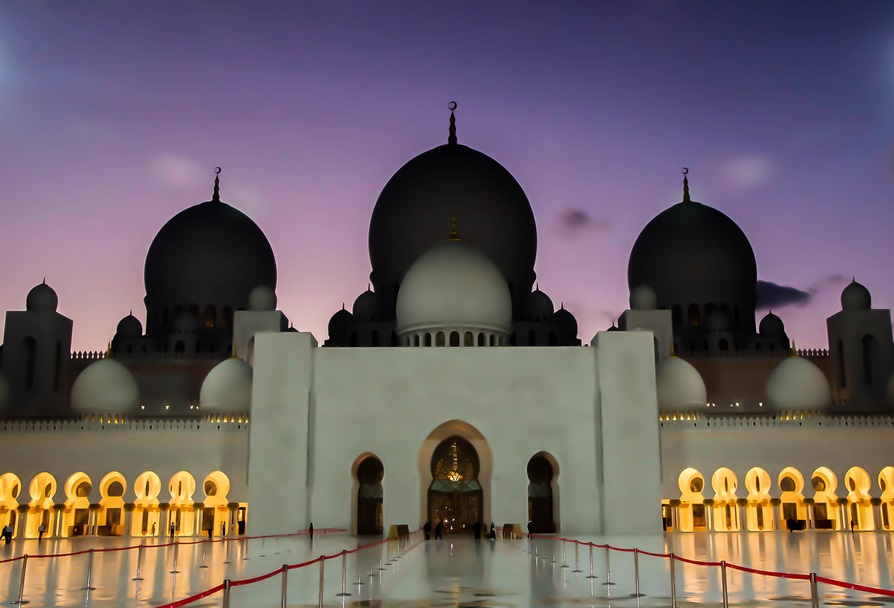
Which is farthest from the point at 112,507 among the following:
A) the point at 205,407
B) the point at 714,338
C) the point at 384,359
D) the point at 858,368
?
the point at 858,368

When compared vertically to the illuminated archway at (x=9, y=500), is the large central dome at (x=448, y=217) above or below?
above

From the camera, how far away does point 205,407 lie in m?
25.7

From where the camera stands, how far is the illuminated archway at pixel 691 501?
2425cm

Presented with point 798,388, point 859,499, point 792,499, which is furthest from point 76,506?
point 859,499

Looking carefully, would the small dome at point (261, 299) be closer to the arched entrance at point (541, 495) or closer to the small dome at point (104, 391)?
the small dome at point (104, 391)

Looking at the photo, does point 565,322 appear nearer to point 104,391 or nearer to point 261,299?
point 261,299

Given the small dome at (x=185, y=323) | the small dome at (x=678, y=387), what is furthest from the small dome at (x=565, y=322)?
the small dome at (x=185, y=323)

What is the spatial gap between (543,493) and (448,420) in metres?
2.97

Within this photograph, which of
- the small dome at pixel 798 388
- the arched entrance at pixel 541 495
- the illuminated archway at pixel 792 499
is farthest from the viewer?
the small dome at pixel 798 388

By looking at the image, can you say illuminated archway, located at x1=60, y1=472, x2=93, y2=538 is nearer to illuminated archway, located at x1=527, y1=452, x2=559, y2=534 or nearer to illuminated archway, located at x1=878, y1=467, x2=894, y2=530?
illuminated archway, located at x1=527, y1=452, x2=559, y2=534

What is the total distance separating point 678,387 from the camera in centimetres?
2589

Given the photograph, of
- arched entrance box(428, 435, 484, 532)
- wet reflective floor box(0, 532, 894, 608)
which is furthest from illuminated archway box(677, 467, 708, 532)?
arched entrance box(428, 435, 484, 532)

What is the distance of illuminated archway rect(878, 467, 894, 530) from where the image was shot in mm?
24344

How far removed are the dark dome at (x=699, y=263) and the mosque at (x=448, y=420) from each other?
2384mm
